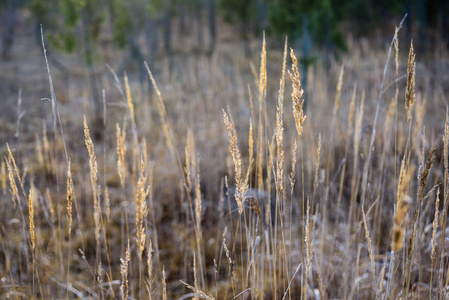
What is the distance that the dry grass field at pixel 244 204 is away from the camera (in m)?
1.03

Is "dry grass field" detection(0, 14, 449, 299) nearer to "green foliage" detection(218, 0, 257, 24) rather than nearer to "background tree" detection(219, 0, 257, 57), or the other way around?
"background tree" detection(219, 0, 257, 57)

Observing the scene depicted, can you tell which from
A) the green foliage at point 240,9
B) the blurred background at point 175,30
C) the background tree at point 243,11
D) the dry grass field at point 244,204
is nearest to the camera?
the dry grass field at point 244,204

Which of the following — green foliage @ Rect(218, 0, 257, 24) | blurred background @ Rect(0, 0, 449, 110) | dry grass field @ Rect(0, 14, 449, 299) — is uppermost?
green foliage @ Rect(218, 0, 257, 24)

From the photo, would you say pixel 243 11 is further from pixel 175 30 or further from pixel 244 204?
pixel 244 204

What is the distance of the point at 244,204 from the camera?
175 cm

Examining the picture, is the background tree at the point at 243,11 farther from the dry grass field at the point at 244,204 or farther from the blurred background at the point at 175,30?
the dry grass field at the point at 244,204

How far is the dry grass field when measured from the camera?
1.03 m

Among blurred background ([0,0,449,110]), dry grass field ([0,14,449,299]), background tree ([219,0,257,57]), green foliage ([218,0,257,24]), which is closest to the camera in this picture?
dry grass field ([0,14,449,299])

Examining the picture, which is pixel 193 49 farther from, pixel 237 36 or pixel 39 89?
pixel 39 89

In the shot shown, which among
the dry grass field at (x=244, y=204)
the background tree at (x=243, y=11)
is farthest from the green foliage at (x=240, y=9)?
the dry grass field at (x=244, y=204)

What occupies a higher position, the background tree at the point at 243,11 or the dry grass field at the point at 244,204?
the background tree at the point at 243,11

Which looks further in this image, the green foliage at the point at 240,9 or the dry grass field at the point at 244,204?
the green foliage at the point at 240,9

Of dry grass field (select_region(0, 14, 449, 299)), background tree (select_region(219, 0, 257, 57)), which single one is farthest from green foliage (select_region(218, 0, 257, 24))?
dry grass field (select_region(0, 14, 449, 299))

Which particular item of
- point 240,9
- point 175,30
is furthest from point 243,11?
point 175,30
